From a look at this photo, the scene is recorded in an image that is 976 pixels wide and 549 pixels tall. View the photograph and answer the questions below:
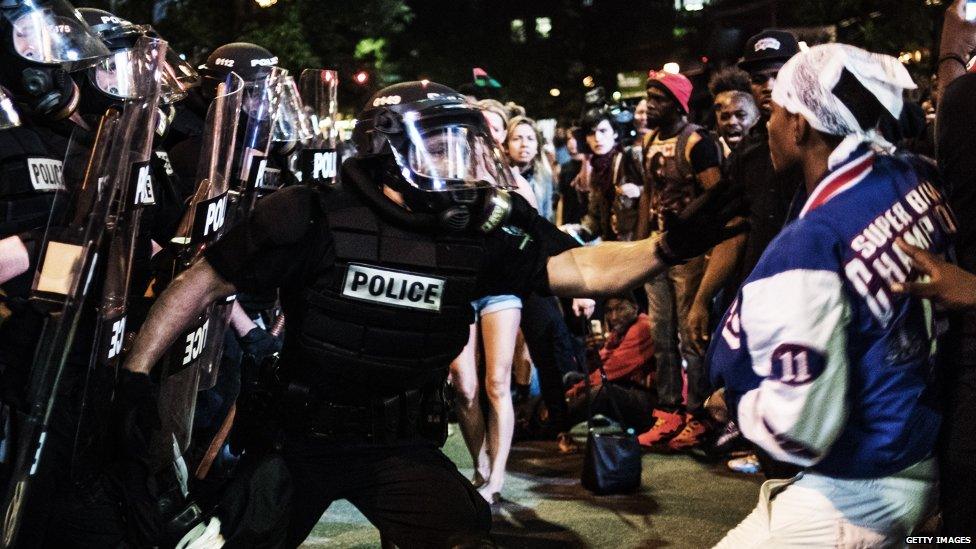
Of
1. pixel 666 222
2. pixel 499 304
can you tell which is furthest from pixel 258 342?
pixel 666 222

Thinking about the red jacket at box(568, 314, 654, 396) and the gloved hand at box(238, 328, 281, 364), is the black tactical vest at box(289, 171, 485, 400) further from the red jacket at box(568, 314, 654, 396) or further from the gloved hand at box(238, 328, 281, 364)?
the red jacket at box(568, 314, 654, 396)

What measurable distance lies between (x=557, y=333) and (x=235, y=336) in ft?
10.8

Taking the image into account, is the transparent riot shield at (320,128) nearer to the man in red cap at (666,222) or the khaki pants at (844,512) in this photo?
the man in red cap at (666,222)

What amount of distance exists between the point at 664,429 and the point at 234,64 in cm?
376

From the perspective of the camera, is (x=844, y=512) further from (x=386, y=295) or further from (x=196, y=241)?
(x=196, y=241)

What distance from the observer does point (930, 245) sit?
2.96m

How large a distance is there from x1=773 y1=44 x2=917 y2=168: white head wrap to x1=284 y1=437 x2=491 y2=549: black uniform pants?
63.0 inches

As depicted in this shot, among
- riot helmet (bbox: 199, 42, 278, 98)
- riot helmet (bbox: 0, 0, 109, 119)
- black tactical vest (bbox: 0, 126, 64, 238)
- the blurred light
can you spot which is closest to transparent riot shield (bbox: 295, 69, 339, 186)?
riot helmet (bbox: 199, 42, 278, 98)

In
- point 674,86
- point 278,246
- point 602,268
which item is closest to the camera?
point 278,246

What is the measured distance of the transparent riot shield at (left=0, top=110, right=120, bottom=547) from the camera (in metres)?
3.61

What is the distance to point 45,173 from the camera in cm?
403

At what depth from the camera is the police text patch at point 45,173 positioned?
399 centimetres

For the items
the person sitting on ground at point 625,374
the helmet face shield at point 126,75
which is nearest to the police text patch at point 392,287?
the helmet face shield at point 126,75

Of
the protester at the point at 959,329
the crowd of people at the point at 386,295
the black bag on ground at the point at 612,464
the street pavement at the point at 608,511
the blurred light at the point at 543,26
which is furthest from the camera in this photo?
the blurred light at the point at 543,26
